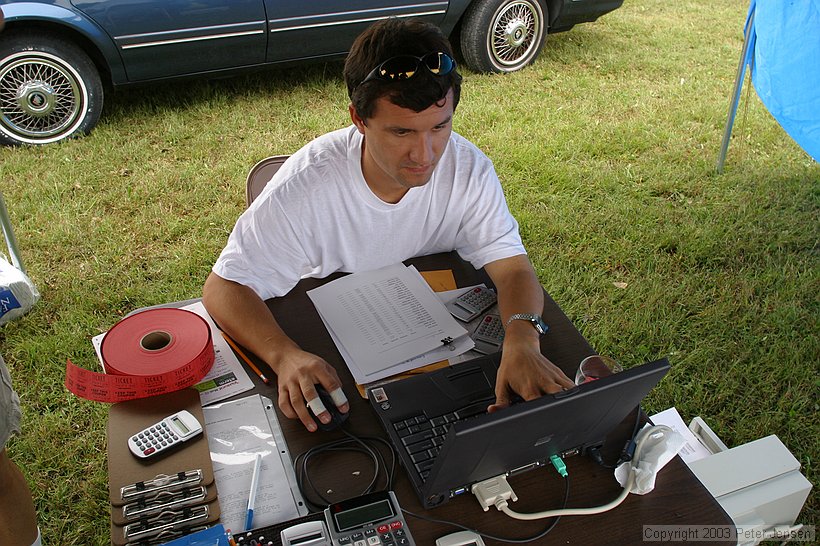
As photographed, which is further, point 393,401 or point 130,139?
Answer: point 130,139

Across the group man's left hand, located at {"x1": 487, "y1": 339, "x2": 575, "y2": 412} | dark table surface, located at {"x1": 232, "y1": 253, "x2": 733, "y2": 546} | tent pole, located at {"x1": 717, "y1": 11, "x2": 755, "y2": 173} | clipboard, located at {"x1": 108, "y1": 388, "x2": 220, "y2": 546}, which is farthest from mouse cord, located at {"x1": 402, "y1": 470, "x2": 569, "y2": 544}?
tent pole, located at {"x1": 717, "y1": 11, "x2": 755, "y2": 173}

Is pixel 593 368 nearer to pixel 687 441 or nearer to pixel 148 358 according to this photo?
pixel 687 441

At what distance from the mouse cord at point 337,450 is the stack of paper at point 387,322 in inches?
6.7

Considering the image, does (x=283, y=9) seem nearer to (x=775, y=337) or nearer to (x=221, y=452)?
(x=775, y=337)

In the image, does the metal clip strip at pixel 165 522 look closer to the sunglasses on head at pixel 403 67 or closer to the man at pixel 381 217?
the man at pixel 381 217

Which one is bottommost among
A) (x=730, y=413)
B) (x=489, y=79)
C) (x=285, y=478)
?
(x=730, y=413)

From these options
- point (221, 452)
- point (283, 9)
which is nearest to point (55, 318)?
point (221, 452)

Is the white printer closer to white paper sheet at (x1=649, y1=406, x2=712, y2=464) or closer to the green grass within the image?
white paper sheet at (x1=649, y1=406, x2=712, y2=464)

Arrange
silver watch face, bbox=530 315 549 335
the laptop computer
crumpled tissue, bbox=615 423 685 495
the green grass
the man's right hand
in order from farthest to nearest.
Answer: the green grass → silver watch face, bbox=530 315 549 335 → the man's right hand → crumpled tissue, bbox=615 423 685 495 → the laptop computer

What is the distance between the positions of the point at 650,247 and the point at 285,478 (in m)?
2.78

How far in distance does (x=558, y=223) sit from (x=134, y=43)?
2.72 meters

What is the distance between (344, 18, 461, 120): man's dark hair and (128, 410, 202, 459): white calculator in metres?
0.85

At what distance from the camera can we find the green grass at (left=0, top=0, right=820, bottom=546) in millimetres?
2752

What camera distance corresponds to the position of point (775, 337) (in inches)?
122
